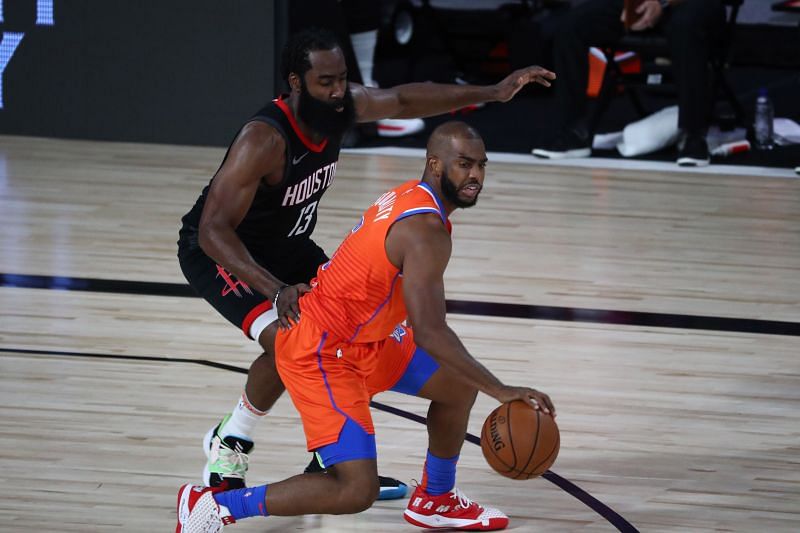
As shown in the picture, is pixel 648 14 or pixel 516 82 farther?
pixel 648 14

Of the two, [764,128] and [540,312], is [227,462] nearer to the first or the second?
[540,312]

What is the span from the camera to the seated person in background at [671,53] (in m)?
8.43

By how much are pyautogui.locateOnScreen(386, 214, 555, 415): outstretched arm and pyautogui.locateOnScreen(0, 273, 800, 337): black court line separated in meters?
2.47

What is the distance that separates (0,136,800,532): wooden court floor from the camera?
3822 millimetres

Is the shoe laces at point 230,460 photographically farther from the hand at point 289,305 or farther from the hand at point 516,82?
the hand at point 516,82

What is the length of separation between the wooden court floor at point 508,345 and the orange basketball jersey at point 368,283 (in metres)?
0.59

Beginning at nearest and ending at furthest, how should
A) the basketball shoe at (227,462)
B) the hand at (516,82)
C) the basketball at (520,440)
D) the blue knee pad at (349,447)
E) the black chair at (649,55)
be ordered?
the basketball at (520,440), the blue knee pad at (349,447), the basketball shoe at (227,462), the hand at (516,82), the black chair at (649,55)

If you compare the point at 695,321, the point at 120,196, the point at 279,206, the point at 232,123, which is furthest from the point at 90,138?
the point at 279,206

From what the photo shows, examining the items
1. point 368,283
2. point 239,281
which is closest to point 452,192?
point 368,283

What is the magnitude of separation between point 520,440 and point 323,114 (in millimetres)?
1144

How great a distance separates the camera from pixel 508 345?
5242mm

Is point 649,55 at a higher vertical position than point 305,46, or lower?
lower

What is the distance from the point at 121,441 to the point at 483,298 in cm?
219

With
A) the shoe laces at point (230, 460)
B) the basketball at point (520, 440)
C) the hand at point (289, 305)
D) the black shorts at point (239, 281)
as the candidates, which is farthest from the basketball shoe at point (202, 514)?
the basketball at point (520, 440)
